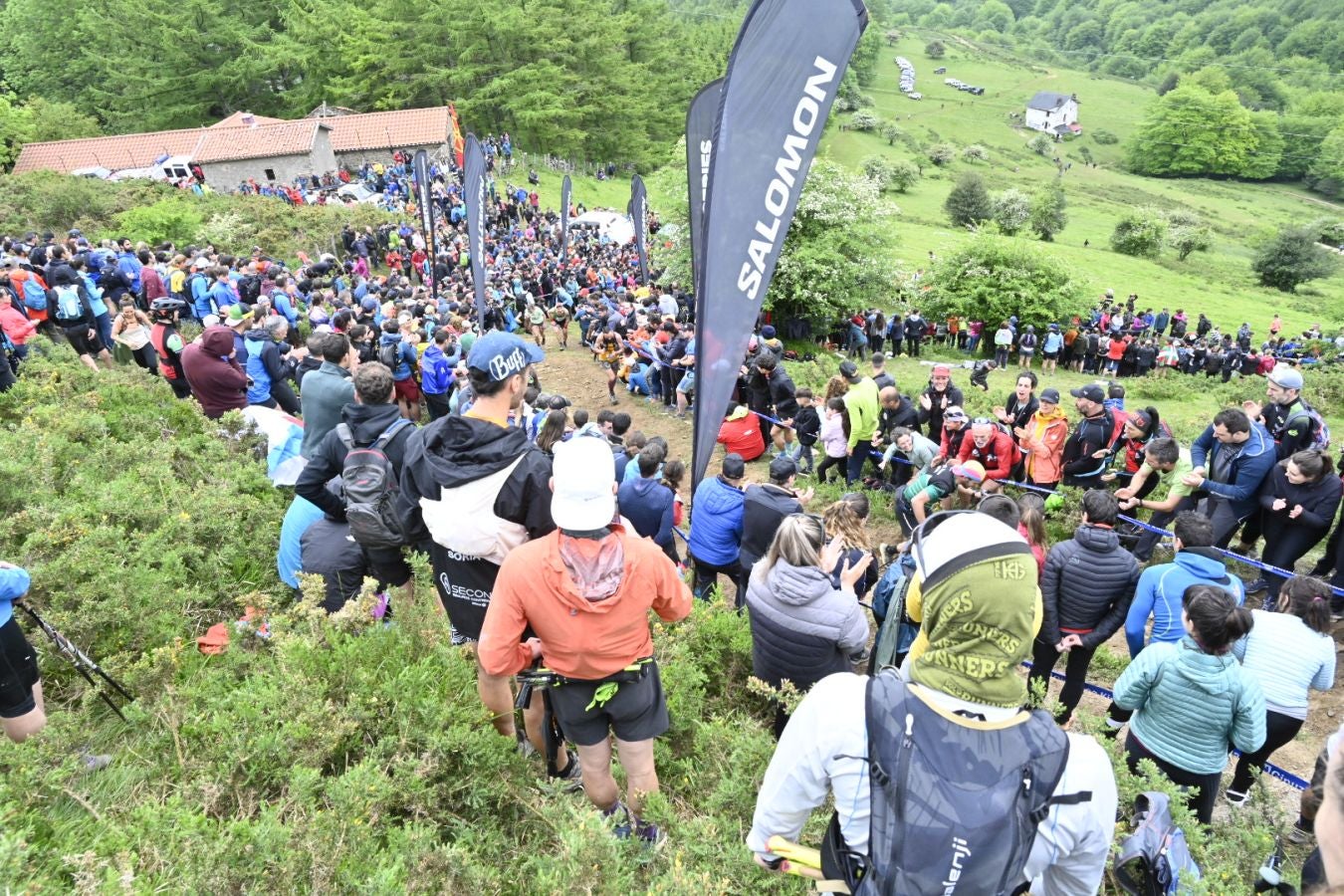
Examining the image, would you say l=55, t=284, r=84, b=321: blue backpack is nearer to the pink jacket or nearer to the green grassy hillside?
the pink jacket

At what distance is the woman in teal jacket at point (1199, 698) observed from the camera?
11.7 ft

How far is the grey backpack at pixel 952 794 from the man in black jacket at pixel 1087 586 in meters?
3.48

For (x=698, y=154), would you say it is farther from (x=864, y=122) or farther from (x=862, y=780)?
(x=864, y=122)

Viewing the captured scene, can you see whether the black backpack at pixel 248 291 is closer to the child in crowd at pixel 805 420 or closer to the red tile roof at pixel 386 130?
the child in crowd at pixel 805 420

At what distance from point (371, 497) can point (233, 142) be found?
46.9 meters

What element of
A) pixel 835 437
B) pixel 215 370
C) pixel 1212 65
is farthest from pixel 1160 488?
pixel 1212 65

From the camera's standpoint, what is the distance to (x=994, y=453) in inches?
315

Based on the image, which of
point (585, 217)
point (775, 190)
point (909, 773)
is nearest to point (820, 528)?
point (775, 190)

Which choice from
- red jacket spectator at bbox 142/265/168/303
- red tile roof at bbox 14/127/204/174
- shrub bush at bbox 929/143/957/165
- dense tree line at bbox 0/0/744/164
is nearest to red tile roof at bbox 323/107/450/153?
red tile roof at bbox 14/127/204/174

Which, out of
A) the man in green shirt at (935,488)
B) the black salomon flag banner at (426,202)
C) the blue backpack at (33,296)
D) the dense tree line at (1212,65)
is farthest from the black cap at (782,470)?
the dense tree line at (1212,65)

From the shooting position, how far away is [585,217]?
3688 centimetres

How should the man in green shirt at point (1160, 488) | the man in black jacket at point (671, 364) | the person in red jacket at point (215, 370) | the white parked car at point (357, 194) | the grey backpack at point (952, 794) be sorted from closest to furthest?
1. the grey backpack at point (952, 794)
2. the man in green shirt at point (1160, 488)
3. the person in red jacket at point (215, 370)
4. the man in black jacket at point (671, 364)
5. the white parked car at point (357, 194)

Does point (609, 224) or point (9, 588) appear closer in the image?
point (9, 588)

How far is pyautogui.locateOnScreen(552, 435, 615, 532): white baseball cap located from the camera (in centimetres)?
278
